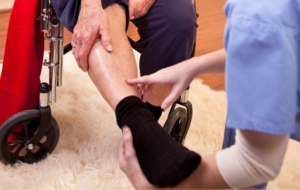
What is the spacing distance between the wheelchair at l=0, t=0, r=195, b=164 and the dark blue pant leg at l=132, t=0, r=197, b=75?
0.17m

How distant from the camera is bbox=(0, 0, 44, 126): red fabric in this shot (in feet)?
3.43

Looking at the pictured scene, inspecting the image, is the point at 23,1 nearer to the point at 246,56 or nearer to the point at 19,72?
the point at 19,72

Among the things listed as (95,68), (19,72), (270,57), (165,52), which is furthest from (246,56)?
(19,72)

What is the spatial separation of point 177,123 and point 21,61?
1.60 feet

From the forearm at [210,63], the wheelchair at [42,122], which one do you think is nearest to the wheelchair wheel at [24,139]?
the wheelchair at [42,122]

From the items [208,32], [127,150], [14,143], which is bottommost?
[208,32]

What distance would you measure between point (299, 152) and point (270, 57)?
92 centimetres

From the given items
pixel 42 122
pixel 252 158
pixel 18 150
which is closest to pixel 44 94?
pixel 42 122

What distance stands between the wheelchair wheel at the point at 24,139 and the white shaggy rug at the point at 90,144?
26 millimetres

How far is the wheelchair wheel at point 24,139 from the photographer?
1.07 m

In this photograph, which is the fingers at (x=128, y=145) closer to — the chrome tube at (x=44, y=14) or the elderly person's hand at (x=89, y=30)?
the elderly person's hand at (x=89, y=30)

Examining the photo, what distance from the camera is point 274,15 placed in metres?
0.52

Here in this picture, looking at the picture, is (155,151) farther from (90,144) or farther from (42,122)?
(90,144)

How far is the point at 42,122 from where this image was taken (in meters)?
1.09
